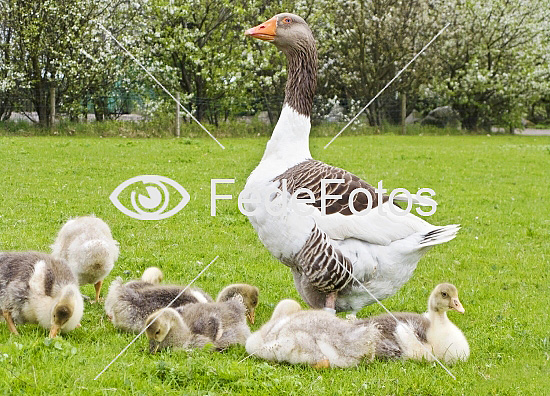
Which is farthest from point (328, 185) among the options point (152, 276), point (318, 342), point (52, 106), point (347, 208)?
point (52, 106)

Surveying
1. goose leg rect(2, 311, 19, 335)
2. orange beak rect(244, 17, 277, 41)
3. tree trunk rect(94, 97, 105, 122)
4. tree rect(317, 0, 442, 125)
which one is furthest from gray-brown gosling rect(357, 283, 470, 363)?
tree rect(317, 0, 442, 125)

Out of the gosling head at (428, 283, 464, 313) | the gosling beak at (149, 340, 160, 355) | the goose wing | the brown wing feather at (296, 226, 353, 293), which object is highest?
the goose wing

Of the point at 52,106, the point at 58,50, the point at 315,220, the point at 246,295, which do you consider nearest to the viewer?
the point at 315,220

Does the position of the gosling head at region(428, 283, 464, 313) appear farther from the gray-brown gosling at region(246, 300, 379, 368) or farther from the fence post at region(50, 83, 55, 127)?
the fence post at region(50, 83, 55, 127)

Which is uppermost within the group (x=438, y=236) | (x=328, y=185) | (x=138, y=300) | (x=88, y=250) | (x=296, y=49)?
(x=296, y=49)

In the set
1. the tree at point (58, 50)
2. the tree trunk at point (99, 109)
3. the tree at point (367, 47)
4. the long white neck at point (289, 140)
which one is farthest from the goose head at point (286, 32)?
the tree at point (367, 47)

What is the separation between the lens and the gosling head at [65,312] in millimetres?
5254

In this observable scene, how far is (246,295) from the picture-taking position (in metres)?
6.22

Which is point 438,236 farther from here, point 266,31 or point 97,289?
point 97,289

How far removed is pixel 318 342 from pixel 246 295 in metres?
1.34

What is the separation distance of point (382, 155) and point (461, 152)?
335cm

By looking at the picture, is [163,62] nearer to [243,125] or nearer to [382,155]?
[243,125]

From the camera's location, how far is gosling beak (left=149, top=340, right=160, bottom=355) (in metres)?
5.17

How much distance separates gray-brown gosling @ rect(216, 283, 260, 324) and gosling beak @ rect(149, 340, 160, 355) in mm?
1150
